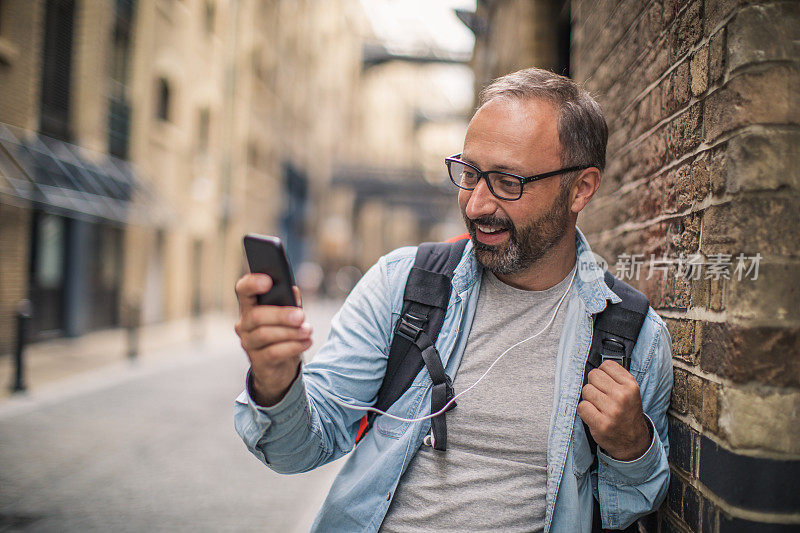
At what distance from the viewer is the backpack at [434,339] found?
184 centimetres

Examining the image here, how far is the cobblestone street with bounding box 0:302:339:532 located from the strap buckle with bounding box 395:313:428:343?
103 inches

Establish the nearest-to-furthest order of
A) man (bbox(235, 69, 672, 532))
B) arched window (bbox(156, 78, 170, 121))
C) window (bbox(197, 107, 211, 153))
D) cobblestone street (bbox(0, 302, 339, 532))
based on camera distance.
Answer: man (bbox(235, 69, 672, 532)) < cobblestone street (bbox(0, 302, 339, 532)) < arched window (bbox(156, 78, 170, 121)) < window (bbox(197, 107, 211, 153))

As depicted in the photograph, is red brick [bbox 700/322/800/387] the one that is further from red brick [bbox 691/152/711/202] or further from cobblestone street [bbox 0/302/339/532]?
cobblestone street [bbox 0/302/339/532]

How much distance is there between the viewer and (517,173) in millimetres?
1920

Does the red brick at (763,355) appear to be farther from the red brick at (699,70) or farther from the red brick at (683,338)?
the red brick at (699,70)

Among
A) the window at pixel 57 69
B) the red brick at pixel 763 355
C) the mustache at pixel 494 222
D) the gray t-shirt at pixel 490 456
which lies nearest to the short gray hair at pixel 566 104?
the mustache at pixel 494 222

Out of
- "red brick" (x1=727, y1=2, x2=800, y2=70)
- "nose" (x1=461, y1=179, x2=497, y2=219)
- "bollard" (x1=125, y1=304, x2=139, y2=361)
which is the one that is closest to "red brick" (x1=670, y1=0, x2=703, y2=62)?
"red brick" (x1=727, y1=2, x2=800, y2=70)

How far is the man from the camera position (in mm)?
1795

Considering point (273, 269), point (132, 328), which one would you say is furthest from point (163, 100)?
point (273, 269)

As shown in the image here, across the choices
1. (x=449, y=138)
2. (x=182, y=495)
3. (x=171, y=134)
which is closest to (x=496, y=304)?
(x=182, y=495)

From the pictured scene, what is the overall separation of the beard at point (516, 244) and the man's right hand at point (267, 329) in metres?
0.72

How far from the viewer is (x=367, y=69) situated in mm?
42250

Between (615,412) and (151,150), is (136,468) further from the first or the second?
(151,150)

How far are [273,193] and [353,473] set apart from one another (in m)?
24.8
